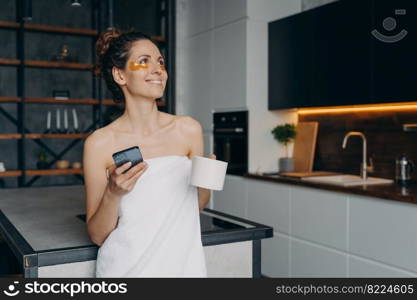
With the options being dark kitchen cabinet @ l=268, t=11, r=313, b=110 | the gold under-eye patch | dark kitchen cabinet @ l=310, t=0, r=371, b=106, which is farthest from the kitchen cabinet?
the gold under-eye patch

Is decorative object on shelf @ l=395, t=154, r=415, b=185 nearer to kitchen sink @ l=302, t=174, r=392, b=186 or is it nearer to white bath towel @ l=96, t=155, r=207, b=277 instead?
kitchen sink @ l=302, t=174, r=392, b=186

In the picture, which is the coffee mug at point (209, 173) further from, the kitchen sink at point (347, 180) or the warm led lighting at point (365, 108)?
the warm led lighting at point (365, 108)

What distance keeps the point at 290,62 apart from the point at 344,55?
589 millimetres

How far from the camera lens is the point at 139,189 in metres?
1.31

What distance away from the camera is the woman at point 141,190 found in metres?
1.33

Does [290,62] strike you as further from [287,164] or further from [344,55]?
[287,164]

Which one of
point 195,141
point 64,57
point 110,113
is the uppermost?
point 64,57

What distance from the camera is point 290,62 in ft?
13.0

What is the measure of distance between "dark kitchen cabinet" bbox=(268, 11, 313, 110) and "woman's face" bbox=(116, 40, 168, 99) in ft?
8.50

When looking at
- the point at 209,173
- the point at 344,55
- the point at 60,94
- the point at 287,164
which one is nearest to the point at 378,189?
the point at 344,55

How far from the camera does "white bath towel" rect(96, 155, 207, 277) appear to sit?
4.35 ft

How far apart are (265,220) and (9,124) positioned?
8.94ft

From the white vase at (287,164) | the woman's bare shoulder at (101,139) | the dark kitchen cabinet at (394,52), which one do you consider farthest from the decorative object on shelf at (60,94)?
the woman's bare shoulder at (101,139)

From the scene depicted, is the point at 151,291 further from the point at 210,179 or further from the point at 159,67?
the point at 159,67
